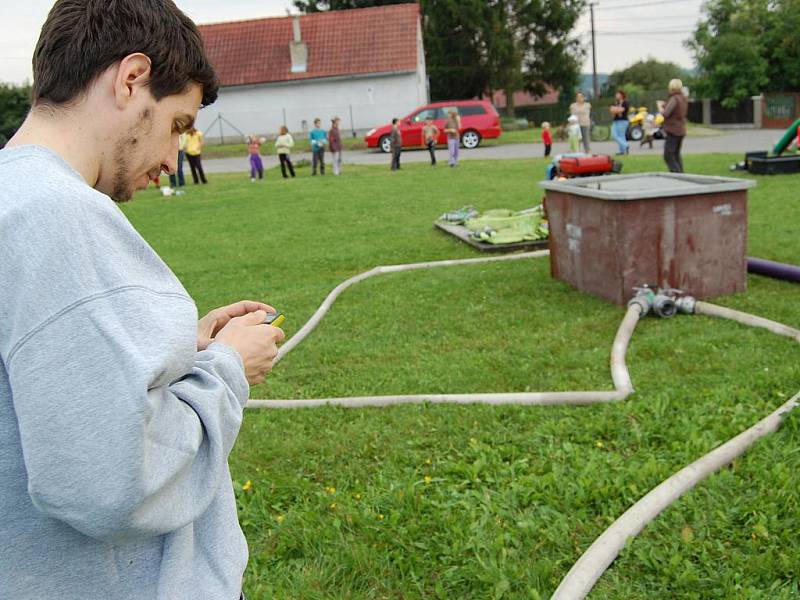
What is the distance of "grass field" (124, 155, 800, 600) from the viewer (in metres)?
2.97

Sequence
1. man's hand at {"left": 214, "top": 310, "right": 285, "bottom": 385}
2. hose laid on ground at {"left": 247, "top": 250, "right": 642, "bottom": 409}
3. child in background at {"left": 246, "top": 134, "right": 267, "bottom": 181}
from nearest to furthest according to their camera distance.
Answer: man's hand at {"left": 214, "top": 310, "right": 285, "bottom": 385} → hose laid on ground at {"left": 247, "top": 250, "right": 642, "bottom": 409} → child in background at {"left": 246, "top": 134, "right": 267, "bottom": 181}

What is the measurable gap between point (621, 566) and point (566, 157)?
28.2 feet

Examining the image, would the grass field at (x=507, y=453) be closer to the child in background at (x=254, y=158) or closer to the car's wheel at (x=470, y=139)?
the child in background at (x=254, y=158)

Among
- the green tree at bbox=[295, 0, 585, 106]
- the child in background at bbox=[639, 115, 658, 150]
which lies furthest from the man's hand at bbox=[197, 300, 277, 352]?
the green tree at bbox=[295, 0, 585, 106]

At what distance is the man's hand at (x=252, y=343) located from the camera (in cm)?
143

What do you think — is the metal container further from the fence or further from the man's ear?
the fence

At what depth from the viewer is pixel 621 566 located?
2926 mm

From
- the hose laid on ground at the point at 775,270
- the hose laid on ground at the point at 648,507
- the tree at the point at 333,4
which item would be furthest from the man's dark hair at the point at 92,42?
the tree at the point at 333,4

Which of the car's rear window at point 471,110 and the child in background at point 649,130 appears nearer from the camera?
the child in background at point 649,130

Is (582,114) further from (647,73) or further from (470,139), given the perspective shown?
(647,73)

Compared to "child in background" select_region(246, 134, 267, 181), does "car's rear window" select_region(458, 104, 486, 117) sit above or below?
above

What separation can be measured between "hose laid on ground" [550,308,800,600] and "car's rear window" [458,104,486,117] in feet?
89.8

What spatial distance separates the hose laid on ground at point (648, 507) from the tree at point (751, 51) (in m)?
40.7


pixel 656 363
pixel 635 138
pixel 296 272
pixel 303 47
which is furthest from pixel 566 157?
pixel 303 47
